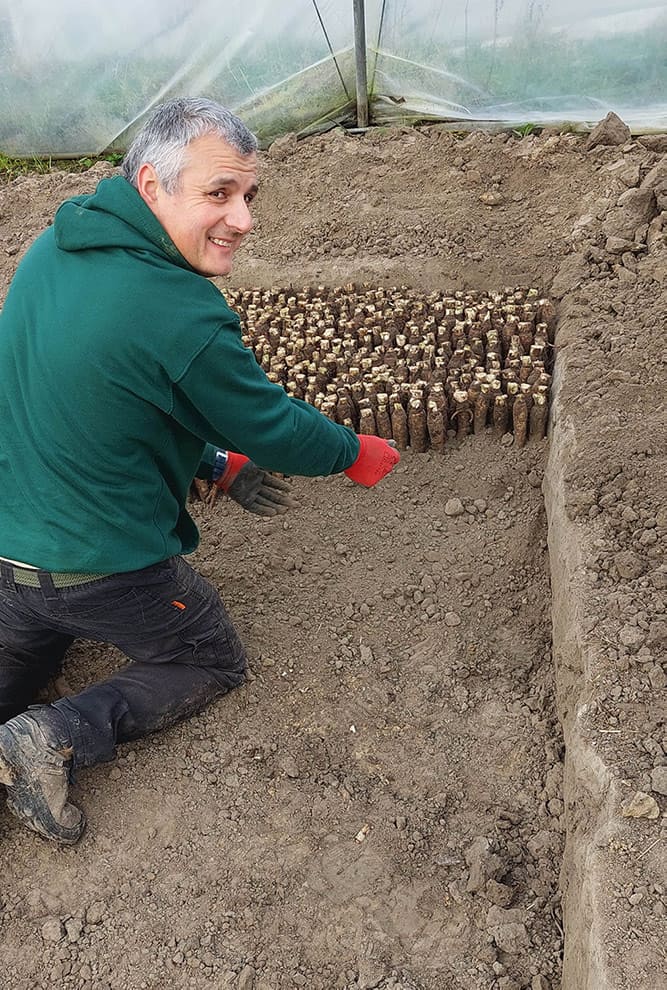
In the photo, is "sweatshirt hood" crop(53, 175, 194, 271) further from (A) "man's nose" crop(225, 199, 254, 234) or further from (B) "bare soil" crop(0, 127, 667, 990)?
(B) "bare soil" crop(0, 127, 667, 990)

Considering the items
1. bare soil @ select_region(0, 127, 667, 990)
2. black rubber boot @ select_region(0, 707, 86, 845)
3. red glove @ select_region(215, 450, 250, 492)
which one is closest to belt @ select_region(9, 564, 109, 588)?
black rubber boot @ select_region(0, 707, 86, 845)

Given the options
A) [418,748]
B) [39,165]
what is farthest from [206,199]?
[39,165]

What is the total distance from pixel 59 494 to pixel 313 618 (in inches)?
46.0

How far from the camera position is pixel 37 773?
236cm

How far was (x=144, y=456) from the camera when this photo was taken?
2.35 meters

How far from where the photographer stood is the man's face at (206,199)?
2.16 meters

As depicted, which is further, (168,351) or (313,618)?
(313,618)

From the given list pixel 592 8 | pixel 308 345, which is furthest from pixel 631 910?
pixel 592 8

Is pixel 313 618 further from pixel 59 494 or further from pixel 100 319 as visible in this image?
pixel 100 319

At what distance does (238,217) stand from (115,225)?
11.6 inches

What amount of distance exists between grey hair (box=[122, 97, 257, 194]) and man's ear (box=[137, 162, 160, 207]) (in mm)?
12

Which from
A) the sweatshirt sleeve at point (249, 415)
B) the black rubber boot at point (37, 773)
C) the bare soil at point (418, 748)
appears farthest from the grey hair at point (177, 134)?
the bare soil at point (418, 748)

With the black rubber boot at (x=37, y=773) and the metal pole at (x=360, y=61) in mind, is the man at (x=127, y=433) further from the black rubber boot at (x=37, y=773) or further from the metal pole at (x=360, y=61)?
the metal pole at (x=360, y=61)

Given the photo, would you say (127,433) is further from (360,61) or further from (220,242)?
(360,61)
